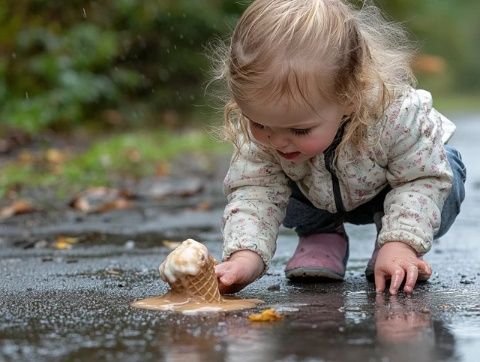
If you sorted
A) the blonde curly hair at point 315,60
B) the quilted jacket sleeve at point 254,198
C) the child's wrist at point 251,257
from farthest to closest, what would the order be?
the quilted jacket sleeve at point 254,198, the child's wrist at point 251,257, the blonde curly hair at point 315,60

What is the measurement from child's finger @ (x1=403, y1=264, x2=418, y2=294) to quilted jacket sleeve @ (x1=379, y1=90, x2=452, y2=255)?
12 centimetres

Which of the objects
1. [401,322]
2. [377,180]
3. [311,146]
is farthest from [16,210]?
[401,322]

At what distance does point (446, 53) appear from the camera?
3581cm

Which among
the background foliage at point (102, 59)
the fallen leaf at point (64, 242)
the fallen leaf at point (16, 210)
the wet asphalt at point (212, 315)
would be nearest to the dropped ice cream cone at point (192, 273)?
the wet asphalt at point (212, 315)

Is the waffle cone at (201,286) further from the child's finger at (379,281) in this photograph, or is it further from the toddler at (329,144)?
the child's finger at (379,281)

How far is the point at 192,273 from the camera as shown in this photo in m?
2.66

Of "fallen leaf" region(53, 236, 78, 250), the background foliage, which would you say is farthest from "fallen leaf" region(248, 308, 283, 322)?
the background foliage

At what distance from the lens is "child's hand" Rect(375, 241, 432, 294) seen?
2.91 metres

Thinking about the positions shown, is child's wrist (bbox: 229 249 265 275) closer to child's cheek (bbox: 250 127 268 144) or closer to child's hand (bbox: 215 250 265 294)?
child's hand (bbox: 215 250 265 294)

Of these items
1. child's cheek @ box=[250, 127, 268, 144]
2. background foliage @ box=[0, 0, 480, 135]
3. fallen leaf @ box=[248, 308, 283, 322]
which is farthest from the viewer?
background foliage @ box=[0, 0, 480, 135]

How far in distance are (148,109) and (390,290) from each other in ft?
33.2

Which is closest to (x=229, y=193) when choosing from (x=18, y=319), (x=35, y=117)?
(x=18, y=319)

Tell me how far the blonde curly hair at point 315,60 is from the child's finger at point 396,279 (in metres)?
0.41

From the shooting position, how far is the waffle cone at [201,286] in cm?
267
